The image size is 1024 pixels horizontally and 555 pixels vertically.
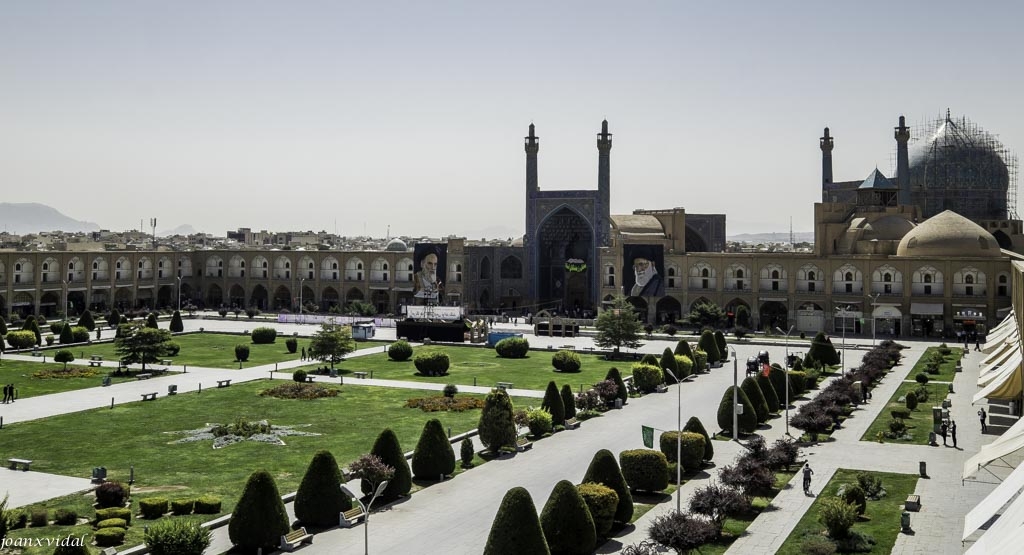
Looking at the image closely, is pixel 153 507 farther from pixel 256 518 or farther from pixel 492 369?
pixel 492 369

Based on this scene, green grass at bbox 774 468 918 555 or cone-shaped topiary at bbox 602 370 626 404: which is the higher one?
cone-shaped topiary at bbox 602 370 626 404

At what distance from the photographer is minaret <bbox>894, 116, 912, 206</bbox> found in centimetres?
9231

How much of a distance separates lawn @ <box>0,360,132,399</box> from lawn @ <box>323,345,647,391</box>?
517 inches

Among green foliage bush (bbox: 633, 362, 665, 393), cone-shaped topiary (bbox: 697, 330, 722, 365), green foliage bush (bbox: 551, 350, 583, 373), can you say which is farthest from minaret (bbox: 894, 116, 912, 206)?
green foliage bush (bbox: 633, 362, 665, 393)

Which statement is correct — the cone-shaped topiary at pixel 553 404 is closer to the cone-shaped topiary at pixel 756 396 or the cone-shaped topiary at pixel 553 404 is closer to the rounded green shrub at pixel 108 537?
the cone-shaped topiary at pixel 756 396

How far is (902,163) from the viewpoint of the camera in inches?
3684

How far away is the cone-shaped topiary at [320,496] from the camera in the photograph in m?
23.3

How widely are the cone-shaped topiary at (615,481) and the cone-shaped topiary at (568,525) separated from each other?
2565mm

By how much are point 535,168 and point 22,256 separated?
160 feet

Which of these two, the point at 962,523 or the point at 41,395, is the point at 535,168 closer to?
the point at 41,395

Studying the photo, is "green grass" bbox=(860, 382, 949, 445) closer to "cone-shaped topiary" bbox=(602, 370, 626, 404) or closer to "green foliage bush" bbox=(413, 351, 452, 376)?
"cone-shaped topiary" bbox=(602, 370, 626, 404)

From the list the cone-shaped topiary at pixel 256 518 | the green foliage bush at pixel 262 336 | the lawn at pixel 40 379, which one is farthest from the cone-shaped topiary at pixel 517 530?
the green foliage bush at pixel 262 336

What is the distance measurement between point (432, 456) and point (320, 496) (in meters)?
5.20

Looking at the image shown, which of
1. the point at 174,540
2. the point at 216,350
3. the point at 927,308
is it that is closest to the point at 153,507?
the point at 174,540
